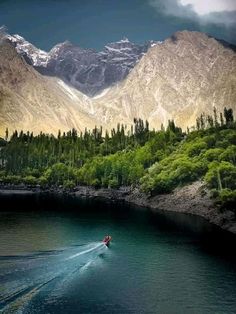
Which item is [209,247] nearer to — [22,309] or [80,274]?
[80,274]

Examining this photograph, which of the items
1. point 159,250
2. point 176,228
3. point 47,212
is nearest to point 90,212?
point 47,212

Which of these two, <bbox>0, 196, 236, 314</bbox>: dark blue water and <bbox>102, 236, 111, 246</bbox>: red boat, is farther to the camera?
<bbox>102, 236, 111, 246</bbox>: red boat

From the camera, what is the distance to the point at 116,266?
80375 mm

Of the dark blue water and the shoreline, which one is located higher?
the shoreline

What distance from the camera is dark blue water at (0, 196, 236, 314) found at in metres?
61.1

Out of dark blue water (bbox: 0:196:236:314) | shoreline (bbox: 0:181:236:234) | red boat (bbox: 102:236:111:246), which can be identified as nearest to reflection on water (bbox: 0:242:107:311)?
dark blue water (bbox: 0:196:236:314)

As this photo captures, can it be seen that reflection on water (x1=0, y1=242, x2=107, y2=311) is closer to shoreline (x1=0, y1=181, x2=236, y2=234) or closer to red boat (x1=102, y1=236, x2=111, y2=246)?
red boat (x1=102, y1=236, x2=111, y2=246)

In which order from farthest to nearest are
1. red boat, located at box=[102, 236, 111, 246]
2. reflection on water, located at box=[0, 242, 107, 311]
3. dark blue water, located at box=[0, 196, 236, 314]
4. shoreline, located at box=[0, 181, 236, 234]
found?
shoreline, located at box=[0, 181, 236, 234] → red boat, located at box=[102, 236, 111, 246] → dark blue water, located at box=[0, 196, 236, 314] → reflection on water, located at box=[0, 242, 107, 311]

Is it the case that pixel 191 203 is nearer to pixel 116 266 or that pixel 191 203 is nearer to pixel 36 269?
pixel 116 266

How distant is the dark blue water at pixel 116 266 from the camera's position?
61125mm

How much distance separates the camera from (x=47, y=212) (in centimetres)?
14562

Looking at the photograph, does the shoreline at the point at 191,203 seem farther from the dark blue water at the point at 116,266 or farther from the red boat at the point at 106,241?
the red boat at the point at 106,241

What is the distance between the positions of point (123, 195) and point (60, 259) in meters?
113

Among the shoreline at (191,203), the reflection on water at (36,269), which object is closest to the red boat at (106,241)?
the reflection on water at (36,269)
